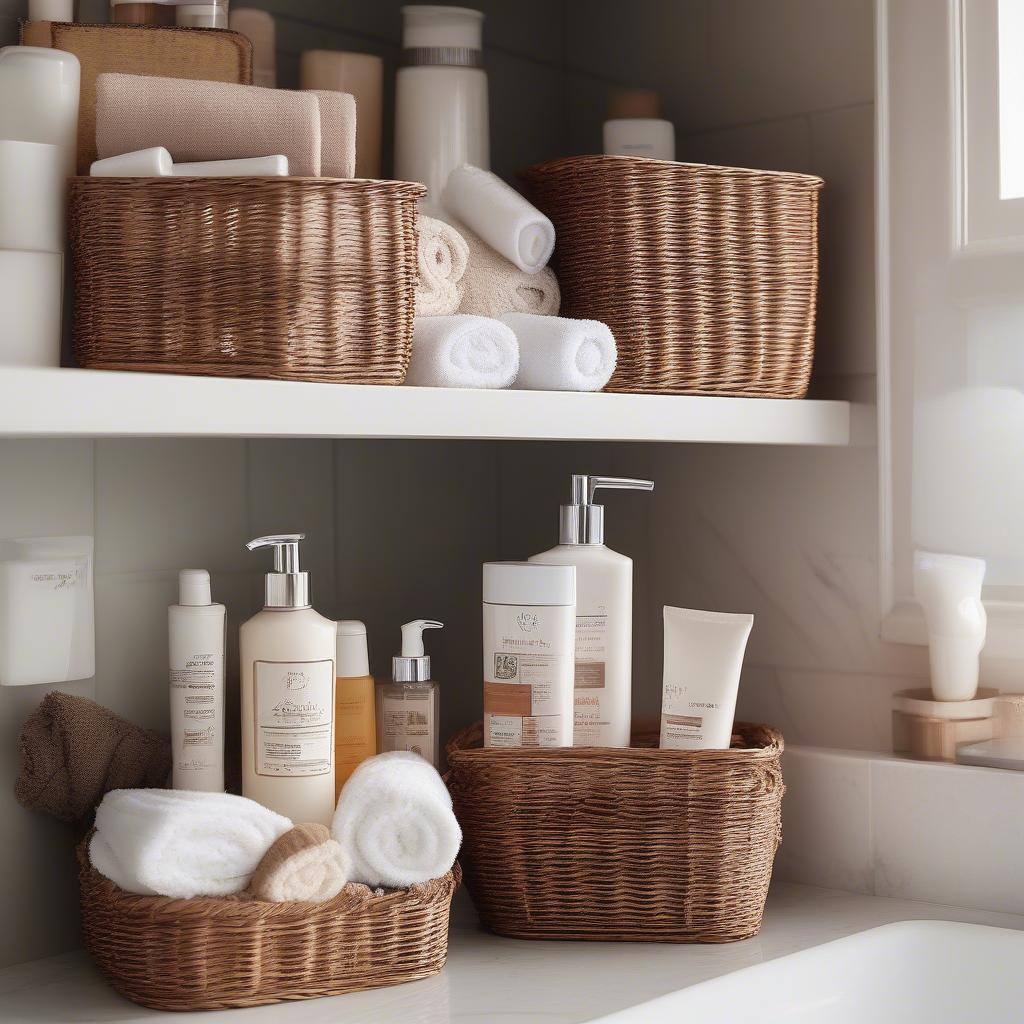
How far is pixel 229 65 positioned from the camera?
3.20 feet

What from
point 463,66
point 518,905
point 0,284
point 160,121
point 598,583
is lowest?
point 518,905

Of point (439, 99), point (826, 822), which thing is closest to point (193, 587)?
point (439, 99)

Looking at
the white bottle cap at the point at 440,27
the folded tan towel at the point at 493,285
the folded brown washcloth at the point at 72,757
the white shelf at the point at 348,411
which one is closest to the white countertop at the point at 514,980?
the folded brown washcloth at the point at 72,757

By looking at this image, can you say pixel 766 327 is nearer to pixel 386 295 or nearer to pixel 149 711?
pixel 386 295

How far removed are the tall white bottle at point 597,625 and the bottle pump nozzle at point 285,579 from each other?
0.65 ft

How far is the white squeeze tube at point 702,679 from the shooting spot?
42.6 inches

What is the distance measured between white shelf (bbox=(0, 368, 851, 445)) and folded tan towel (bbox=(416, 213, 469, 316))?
0.09 m

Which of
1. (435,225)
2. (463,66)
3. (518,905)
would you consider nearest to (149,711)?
(518,905)

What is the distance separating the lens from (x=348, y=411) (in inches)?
35.0

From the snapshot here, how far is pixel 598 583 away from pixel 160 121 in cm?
46

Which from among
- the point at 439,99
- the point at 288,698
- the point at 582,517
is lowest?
the point at 288,698

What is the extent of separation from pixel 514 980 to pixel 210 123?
62 centimetres

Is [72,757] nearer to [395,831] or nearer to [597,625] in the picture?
[395,831]

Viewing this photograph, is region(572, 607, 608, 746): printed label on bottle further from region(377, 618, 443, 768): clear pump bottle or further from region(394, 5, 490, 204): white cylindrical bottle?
region(394, 5, 490, 204): white cylindrical bottle
